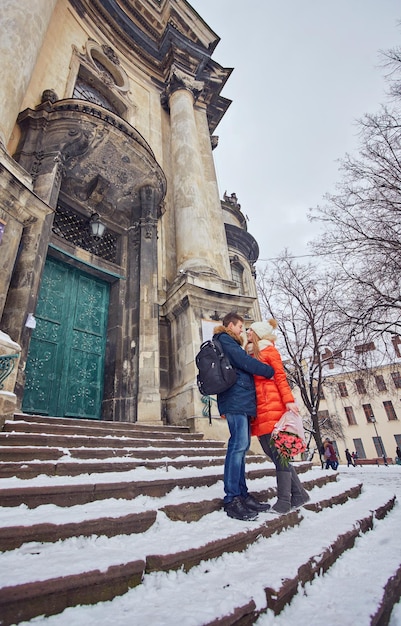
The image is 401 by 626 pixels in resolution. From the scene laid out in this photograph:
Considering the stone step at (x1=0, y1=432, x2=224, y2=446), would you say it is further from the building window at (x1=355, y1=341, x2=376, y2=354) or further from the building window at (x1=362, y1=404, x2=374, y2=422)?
the building window at (x1=362, y1=404, x2=374, y2=422)

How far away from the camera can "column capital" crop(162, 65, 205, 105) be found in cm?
1166

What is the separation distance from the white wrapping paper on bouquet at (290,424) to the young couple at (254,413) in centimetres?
5

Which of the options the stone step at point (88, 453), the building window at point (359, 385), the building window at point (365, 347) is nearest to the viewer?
the stone step at point (88, 453)

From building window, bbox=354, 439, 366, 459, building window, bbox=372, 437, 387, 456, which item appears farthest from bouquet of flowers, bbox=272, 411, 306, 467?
building window, bbox=354, 439, 366, 459

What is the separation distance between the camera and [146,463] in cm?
333

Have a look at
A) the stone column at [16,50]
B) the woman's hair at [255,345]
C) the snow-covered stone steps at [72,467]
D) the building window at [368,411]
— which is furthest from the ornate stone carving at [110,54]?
the building window at [368,411]

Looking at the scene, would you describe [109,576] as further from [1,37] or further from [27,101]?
[27,101]

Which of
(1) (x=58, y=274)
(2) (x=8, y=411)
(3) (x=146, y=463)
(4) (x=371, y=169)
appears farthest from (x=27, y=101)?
(4) (x=371, y=169)

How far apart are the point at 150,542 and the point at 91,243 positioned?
7.31m

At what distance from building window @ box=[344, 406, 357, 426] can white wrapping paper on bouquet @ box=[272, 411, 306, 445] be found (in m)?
39.0

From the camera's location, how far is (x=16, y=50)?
5828 mm

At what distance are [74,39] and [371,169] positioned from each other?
9.73 m

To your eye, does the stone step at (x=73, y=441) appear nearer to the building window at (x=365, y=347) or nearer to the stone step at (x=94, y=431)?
the stone step at (x=94, y=431)

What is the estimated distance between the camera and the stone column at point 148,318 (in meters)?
6.44
